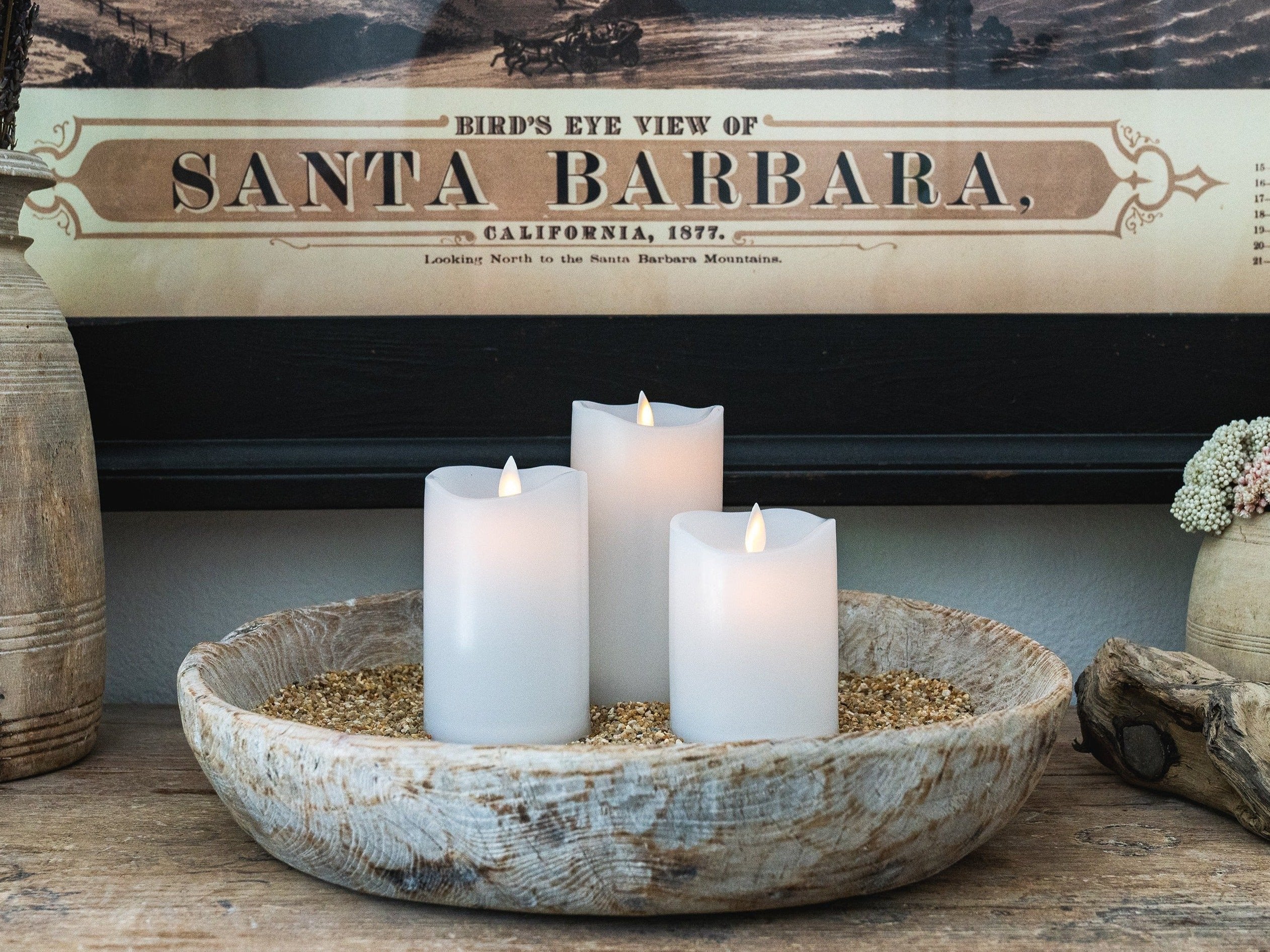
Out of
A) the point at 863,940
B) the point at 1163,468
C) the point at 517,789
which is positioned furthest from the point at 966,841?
the point at 1163,468

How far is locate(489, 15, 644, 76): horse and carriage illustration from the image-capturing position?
2.02 feet

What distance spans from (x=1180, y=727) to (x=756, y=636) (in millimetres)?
203

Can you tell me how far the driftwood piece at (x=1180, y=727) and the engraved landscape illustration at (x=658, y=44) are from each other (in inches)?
13.7

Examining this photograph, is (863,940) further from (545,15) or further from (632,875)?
(545,15)

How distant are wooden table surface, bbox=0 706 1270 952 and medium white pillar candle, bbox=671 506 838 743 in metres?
0.07

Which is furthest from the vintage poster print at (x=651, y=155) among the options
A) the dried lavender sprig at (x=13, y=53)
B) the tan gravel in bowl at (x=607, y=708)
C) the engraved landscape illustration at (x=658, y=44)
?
the tan gravel in bowl at (x=607, y=708)

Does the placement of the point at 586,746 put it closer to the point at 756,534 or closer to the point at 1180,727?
the point at 756,534

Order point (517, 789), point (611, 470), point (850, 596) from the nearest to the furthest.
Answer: point (517, 789) < point (611, 470) < point (850, 596)

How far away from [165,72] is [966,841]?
22.4 inches

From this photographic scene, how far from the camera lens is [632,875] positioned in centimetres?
34

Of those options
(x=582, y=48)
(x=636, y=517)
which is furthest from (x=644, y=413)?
(x=582, y=48)

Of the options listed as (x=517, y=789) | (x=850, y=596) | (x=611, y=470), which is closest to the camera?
(x=517, y=789)

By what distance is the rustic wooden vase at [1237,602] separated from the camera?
1.71 ft

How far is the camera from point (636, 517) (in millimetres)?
467
